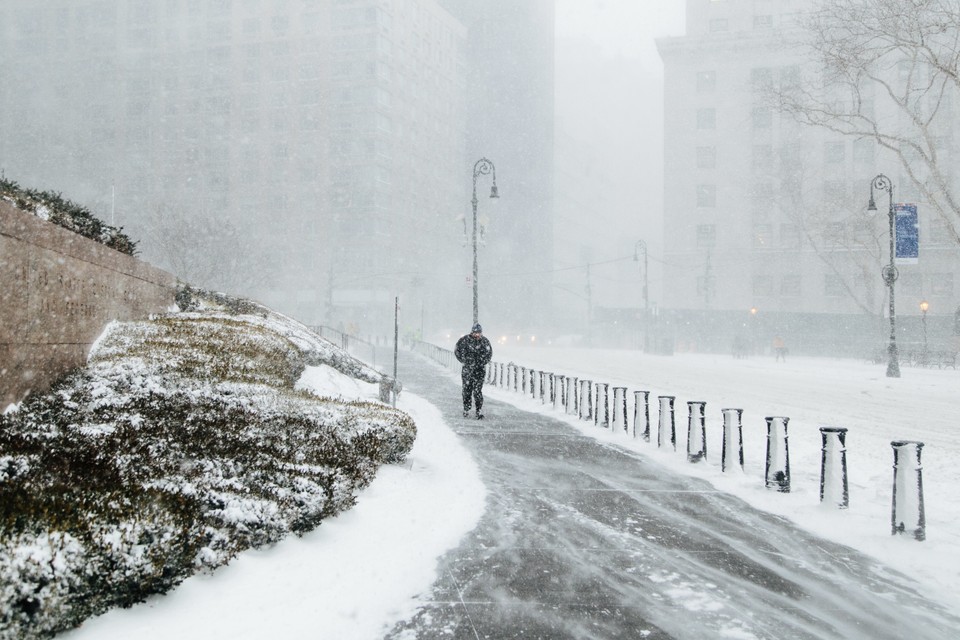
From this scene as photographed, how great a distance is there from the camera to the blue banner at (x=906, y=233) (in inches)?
1045

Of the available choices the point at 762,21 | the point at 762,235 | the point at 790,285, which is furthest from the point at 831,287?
the point at 762,21

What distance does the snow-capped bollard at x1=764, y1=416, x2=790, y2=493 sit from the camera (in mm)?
8031

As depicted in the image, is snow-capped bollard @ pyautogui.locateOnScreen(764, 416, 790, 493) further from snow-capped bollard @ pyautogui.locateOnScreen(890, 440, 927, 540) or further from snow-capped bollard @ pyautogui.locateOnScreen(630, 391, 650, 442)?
snow-capped bollard @ pyautogui.locateOnScreen(630, 391, 650, 442)

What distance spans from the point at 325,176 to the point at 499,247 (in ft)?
190

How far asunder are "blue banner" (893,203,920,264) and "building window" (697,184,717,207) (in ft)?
136

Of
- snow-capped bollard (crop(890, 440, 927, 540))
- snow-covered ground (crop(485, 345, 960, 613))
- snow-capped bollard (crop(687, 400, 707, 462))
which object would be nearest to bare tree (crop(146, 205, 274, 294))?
snow-covered ground (crop(485, 345, 960, 613))

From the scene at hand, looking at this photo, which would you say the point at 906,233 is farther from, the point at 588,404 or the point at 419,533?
the point at 419,533

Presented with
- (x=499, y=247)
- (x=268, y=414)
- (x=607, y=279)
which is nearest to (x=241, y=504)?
(x=268, y=414)

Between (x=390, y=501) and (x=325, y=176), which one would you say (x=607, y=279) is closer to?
(x=325, y=176)

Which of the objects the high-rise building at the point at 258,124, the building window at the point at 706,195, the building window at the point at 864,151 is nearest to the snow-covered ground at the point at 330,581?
the building window at the point at 706,195

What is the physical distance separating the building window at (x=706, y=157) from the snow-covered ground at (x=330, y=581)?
66678mm

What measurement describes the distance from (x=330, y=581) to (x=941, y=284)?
66734 millimetres

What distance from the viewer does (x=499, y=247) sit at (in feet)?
470

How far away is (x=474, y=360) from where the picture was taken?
1362cm
